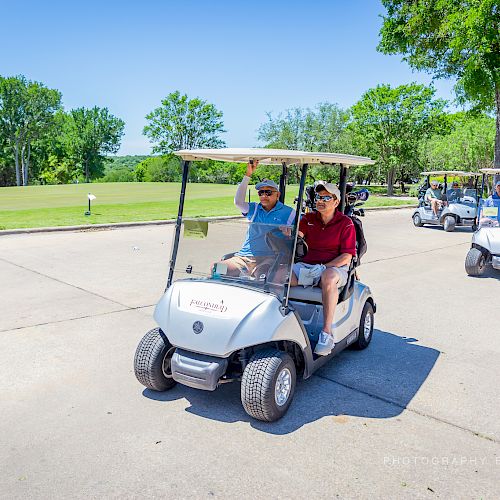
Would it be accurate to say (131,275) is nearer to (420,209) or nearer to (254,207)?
(254,207)

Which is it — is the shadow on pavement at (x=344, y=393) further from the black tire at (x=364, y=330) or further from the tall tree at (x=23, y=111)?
the tall tree at (x=23, y=111)

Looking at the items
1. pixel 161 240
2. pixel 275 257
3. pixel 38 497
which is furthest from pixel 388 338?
pixel 161 240

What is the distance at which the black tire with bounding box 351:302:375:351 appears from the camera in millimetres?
4719

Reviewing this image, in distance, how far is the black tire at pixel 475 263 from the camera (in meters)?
8.24

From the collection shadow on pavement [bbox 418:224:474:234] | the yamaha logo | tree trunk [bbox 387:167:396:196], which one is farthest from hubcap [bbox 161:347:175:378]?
tree trunk [bbox 387:167:396:196]

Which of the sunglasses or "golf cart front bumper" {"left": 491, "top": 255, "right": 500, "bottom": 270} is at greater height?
the sunglasses

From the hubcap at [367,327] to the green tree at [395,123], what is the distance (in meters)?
31.7

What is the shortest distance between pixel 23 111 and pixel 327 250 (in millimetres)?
65964

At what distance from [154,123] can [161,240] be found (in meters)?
62.3

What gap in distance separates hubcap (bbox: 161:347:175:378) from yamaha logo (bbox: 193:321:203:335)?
429 millimetres

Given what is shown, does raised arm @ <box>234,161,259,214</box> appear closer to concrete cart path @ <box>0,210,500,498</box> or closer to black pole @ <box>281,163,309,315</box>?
black pole @ <box>281,163,309,315</box>

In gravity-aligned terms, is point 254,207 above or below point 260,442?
above

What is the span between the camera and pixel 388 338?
17.2 ft

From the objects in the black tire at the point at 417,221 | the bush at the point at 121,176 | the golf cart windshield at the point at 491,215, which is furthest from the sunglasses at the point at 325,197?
the bush at the point at 121,176
